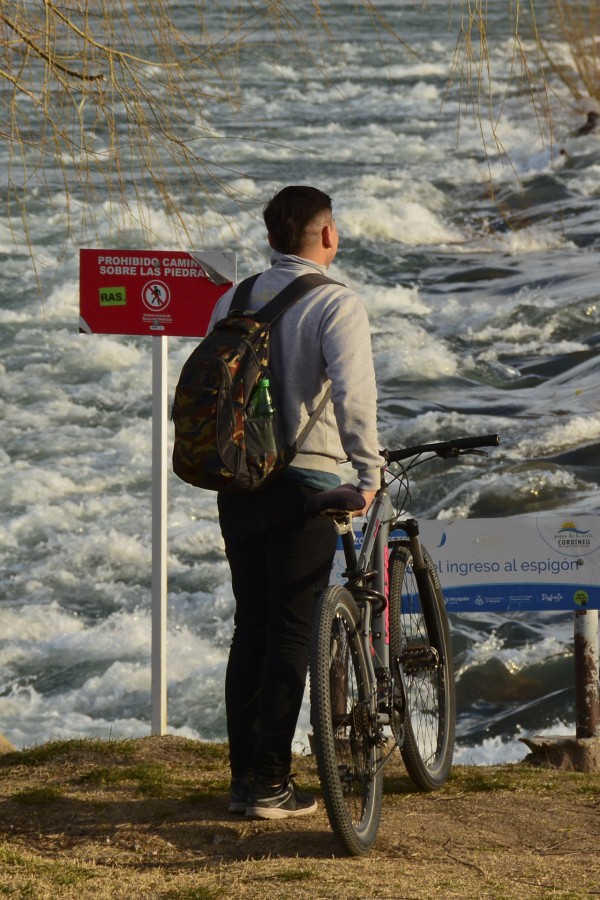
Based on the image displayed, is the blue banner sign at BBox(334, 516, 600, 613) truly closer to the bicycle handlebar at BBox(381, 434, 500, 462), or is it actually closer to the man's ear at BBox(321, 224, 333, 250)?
the bicycle handlebar at BBox(381, 434, 500, 462)

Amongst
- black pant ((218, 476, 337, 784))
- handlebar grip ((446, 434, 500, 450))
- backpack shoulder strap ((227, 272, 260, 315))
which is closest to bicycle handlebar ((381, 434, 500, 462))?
handlebar grip ((446, 434, 500, 450))

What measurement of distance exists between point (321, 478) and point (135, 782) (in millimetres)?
1365

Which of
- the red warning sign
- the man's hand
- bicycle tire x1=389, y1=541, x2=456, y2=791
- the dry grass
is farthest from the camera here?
the red warning sign

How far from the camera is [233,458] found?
3352 mm

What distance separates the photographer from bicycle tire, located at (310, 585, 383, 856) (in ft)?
10.7

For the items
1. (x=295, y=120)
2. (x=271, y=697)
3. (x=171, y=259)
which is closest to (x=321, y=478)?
(x=271, y=697)

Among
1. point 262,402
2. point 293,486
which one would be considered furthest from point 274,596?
point 262,402

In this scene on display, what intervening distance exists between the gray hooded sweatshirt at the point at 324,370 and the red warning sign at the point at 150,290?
1.50 meters

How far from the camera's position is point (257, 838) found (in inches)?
142

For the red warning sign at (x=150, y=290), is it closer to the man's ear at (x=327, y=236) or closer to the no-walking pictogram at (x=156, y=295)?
the no-walking pictogram at (x=156, y=295)

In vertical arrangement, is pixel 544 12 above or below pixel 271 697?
above

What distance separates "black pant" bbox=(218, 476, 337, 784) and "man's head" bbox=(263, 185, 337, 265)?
588mm

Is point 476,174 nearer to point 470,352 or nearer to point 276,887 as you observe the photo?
point 470,352

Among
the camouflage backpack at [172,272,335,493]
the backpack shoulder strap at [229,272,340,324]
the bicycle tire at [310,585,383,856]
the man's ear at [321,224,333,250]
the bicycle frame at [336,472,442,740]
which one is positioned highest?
the man's ear at [321,224,333,250]
